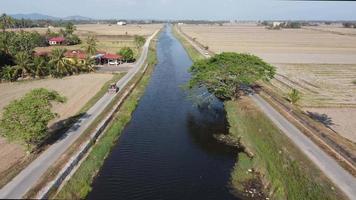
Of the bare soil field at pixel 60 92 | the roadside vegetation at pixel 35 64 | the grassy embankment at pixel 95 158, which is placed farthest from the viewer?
the roadside vegetation at pixel 35 64

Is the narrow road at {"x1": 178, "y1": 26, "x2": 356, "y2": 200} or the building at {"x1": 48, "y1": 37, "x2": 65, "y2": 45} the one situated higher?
the narrow road at {"x1": 178, "y1": 26, "x2": 356, "y2": 200}

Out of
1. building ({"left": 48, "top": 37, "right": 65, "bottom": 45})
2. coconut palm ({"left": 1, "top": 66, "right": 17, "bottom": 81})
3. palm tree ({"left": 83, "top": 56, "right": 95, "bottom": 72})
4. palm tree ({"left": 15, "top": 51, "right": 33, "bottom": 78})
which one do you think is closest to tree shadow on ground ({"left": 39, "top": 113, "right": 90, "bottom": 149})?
coconut palm ({"left": 1, "top": 66, "right": 17, "bottom": 81})

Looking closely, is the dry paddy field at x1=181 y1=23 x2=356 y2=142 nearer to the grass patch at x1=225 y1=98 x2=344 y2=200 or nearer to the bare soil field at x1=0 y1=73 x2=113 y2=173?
the grass patch at x1=225 y1=98 x2=344 y2=200

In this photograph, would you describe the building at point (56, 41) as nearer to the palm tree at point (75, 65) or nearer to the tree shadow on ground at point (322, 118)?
the palm tree at point (75, 65)

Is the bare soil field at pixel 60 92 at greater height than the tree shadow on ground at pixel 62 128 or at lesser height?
lesser

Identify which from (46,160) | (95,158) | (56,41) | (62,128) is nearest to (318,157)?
(95,158)

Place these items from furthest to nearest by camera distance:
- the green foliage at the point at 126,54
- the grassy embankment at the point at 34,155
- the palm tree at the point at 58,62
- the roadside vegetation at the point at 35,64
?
the green foliage at the point at 126,54
the palm tree at the point at 58,62
the roadside vegetation at the point at 35,64
the grassy embankment at the point at 34,155

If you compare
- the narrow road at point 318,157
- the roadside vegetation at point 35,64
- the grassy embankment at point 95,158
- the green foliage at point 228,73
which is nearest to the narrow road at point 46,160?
the grassy embankment at point 95,158

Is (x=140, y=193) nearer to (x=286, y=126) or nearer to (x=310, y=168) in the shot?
(x=310, y=168)
